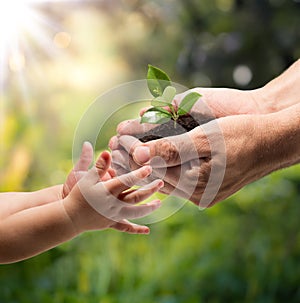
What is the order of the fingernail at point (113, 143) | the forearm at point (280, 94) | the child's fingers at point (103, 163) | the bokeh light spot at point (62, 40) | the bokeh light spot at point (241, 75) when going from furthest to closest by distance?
the bokeh light spot at point (62, 40)
the bokeh light spot at point (241, 75)
the forearm at point (280, 94)
the fingernail at point (113, 143)
the child's fingers at point (103, 163)

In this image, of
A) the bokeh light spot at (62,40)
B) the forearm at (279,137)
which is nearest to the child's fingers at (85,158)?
the forearm at (279,137)

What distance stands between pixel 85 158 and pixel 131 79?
2468 mm

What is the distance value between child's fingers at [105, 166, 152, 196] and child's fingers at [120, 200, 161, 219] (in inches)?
2.2

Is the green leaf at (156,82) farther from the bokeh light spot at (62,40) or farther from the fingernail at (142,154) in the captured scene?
the bokeh light spot at (62,40)

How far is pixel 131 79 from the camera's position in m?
3.46

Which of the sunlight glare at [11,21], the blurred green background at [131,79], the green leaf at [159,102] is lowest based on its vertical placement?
the blurred green background at [131,79]

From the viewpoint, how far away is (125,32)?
362 cm

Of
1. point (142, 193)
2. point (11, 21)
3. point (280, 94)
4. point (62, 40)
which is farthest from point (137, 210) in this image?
point (62, 40)

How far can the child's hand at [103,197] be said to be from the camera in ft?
3.21

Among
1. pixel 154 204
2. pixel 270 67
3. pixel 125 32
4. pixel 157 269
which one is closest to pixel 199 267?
pixel 157 269

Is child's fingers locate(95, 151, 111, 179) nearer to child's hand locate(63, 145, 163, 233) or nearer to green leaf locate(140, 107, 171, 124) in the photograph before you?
child's hand locate(63, 145, 163, 233)

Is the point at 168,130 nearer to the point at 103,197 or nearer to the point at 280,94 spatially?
the point at 103,197

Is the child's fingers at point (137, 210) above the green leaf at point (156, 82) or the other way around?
the other way around

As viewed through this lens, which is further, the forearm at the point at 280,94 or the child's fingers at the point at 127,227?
the forearm at the point at 280,94
